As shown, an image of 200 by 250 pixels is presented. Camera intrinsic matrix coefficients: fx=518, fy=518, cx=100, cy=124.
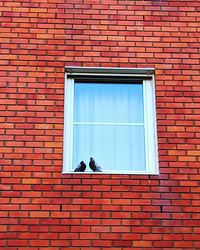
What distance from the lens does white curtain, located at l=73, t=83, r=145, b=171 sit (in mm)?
6180

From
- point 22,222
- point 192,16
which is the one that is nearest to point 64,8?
point 192,16

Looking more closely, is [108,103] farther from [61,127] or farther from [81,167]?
[81,167]

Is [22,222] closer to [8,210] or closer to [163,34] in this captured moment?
[8,210]

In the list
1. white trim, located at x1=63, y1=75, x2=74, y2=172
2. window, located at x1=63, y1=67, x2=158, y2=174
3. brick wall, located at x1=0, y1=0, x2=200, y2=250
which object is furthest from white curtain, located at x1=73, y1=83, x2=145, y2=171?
brick wall, located at x1=0, y1=0, x2=200, y2=250

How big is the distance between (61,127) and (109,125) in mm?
631

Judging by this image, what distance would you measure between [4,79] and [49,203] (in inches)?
64.8

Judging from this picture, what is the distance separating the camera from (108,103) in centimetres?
650

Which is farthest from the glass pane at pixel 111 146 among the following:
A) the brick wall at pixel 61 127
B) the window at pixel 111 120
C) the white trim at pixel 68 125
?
the brick wall at pixel 61 127

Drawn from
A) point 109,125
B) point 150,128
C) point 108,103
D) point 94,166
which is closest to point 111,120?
point 109,125

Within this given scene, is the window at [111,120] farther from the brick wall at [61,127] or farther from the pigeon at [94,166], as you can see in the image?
the brick wall at [61,127]

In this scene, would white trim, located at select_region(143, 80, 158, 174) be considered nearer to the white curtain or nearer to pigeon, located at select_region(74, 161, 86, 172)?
the white curtain

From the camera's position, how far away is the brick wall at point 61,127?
5.56 meters

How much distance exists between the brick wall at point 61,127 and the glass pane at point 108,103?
304 mm

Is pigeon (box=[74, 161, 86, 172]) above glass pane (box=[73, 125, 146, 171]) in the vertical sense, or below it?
below
